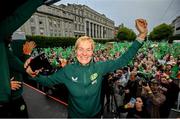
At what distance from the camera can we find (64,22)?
64125mm

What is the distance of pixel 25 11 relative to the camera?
172cm

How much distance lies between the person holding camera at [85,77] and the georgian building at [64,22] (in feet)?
111

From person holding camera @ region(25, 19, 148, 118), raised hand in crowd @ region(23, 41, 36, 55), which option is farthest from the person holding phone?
raised hand in crowd @ region(23, 41, 36, 55)

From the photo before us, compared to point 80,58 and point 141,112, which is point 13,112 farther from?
point 141,112

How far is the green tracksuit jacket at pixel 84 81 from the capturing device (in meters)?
2.02

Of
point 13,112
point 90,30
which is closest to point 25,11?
point 13,112

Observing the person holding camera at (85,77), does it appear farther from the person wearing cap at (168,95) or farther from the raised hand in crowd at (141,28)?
the person wearing cap at (168,95)

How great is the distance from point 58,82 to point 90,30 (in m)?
93.6

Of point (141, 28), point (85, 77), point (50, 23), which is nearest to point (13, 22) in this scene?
point (85, 77)

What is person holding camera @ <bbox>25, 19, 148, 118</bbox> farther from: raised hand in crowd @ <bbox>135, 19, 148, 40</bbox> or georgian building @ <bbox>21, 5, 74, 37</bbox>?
georgian building @ <bbox>21, 5, 74, 37</bbox>

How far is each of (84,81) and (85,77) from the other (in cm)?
4

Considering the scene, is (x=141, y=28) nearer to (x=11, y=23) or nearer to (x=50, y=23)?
(x=11, y=23)

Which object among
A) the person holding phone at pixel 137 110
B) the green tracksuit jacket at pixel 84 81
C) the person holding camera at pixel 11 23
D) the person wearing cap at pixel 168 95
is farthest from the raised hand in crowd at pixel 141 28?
the person wearing cap at pixel 168 95

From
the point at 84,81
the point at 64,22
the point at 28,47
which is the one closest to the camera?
the point at 84,81
